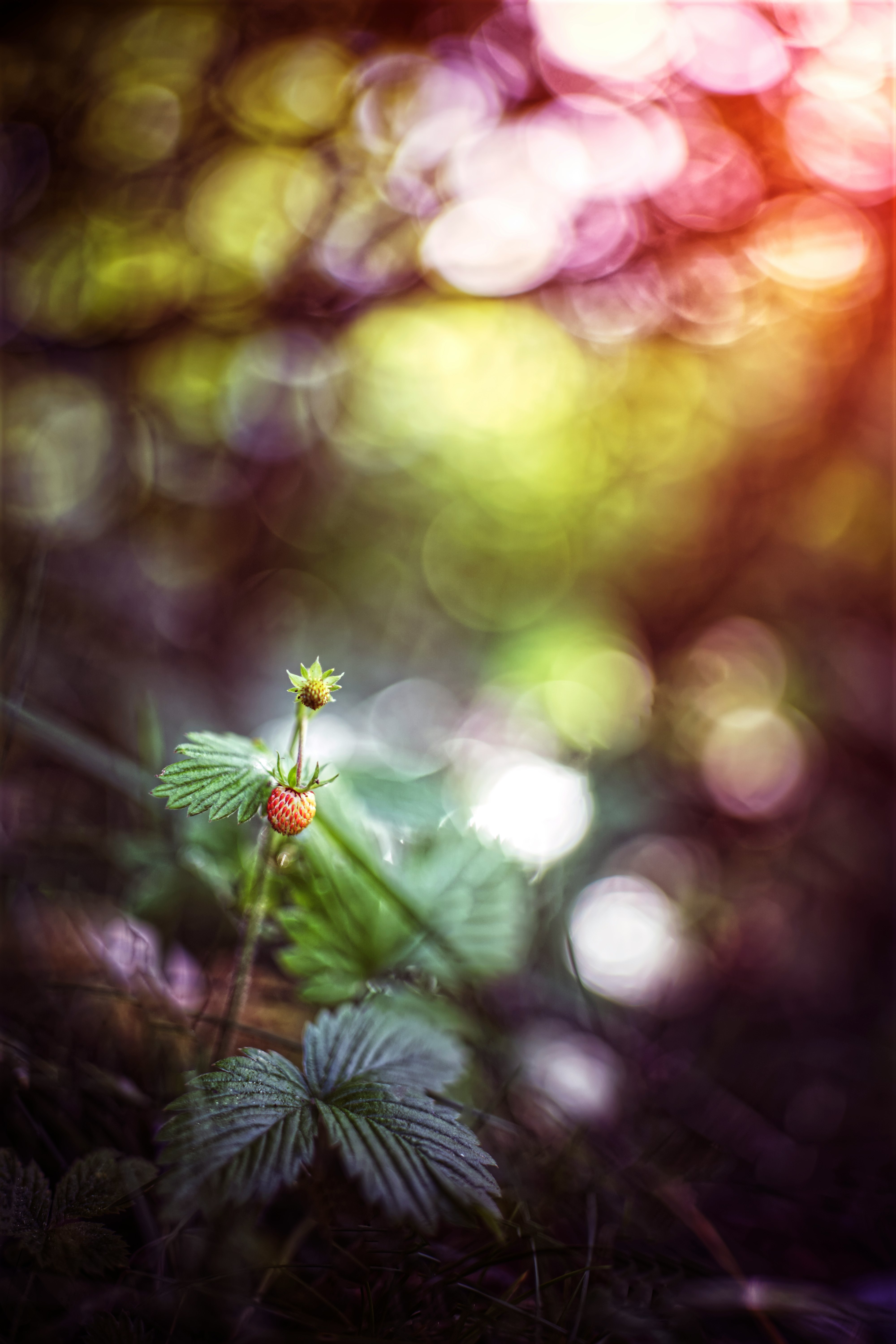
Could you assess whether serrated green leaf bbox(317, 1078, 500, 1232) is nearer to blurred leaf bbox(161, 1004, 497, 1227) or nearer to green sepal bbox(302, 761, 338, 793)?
blurred leaf bbox(161, 1004, 497, 1227)

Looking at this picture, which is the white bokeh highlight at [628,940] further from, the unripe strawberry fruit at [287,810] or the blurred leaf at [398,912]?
the unripe strawberry fruit at [287,810]

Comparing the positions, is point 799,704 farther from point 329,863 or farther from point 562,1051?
point 329,863

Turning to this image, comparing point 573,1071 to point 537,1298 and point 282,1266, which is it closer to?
point 537,1298

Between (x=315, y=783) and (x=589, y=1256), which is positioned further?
(x=589, y=1256)

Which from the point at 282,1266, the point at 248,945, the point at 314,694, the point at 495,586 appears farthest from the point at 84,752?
the point at 495,586

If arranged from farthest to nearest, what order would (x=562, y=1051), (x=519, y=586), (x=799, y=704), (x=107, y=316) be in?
(x=519, y=586), (x=799, y=704), (x=107, y=316), (x=562, y=1051)

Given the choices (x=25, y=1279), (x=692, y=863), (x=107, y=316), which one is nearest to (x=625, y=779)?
(x=692, y=863)
